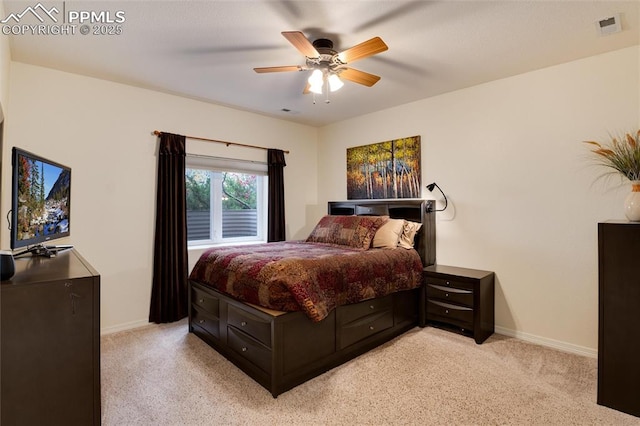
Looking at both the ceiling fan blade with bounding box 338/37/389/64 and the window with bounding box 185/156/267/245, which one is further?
the window with bounding box 185/156/267/245

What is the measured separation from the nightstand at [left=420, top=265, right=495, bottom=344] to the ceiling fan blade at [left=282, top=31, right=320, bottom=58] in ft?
7.65

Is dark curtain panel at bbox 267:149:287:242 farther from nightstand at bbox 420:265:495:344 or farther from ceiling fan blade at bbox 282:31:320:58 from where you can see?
ceiling fan blade at bbox 282:31:320:58

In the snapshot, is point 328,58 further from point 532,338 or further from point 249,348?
point 532,338

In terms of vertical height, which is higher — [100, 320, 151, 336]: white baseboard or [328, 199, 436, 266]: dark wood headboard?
[328, 199, 436, 266]: dark wood headboard

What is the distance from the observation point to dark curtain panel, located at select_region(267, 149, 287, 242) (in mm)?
4414

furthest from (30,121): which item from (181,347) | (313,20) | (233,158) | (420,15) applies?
(420,15)

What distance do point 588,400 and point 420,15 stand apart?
9.01ft

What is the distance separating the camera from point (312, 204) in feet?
16.4

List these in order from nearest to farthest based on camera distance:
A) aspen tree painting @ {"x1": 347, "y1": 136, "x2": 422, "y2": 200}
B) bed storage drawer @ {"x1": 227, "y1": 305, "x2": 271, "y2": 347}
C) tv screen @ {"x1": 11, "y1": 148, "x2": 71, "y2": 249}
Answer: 1. tv screen @ {"x1": 11, "y1": 148, "x2": 71, "y2": 249}
2. bed storage drawer @ {"x1": 227, "y1": 305, "x2": 271, "y2": 347}
3. aspen tree painting @ {"x1": 347, "y1": 136, "x2": 422, "y2": 200}

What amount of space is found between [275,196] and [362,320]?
2.31m

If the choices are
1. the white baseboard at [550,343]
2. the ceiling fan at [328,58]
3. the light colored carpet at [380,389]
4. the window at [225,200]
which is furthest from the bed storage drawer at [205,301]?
the white baseboard at [550,343]

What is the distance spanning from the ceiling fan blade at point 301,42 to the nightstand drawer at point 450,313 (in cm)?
256

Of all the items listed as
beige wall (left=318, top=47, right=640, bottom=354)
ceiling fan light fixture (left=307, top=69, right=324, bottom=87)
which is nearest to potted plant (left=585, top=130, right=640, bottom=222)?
beige wall (left=318, top=47, right=640, bottom=354)

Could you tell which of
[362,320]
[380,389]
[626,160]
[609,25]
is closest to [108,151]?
[362,320]
